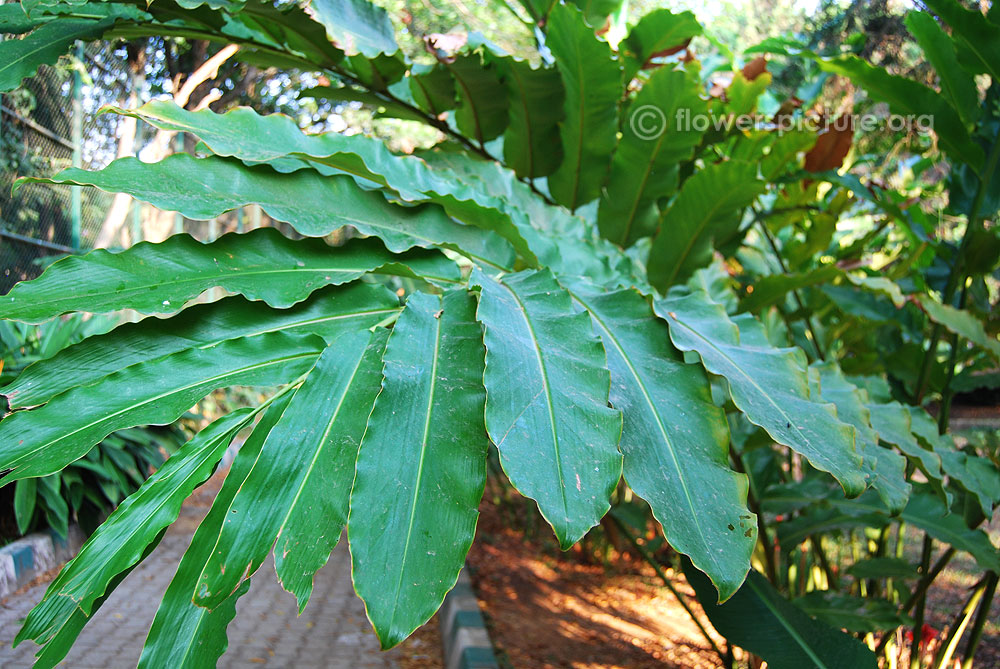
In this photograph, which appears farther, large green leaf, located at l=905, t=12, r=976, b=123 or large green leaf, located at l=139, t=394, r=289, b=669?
large green leaf, located at l=905, t=12, r=976, b=123

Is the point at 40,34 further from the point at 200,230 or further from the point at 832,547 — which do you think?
the point at 200,230

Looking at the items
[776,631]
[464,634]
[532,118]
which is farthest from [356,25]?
[464,634]

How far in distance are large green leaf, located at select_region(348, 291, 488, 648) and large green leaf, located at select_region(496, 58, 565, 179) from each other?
1.15 metres

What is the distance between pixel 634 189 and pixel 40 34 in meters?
1.46

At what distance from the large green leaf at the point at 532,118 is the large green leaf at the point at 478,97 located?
0.11 feet

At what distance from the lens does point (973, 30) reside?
1.78 meters

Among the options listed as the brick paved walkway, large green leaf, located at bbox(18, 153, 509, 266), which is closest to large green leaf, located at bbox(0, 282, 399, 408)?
large green leaf, located at bbox(18, 153, 509, 266)

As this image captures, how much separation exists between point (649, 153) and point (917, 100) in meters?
0.73

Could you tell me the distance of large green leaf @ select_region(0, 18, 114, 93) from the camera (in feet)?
4.35

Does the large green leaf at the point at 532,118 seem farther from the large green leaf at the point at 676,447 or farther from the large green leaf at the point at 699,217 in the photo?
the large green leaf at the point at 676,447

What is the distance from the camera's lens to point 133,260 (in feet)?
3.17

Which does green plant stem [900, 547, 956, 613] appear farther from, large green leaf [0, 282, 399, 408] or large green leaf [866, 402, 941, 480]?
large green leaf [0, 282, 399, 408]

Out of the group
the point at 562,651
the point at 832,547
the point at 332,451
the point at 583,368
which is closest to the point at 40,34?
the point at 332,451

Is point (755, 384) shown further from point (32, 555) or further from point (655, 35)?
point (32, 555)
